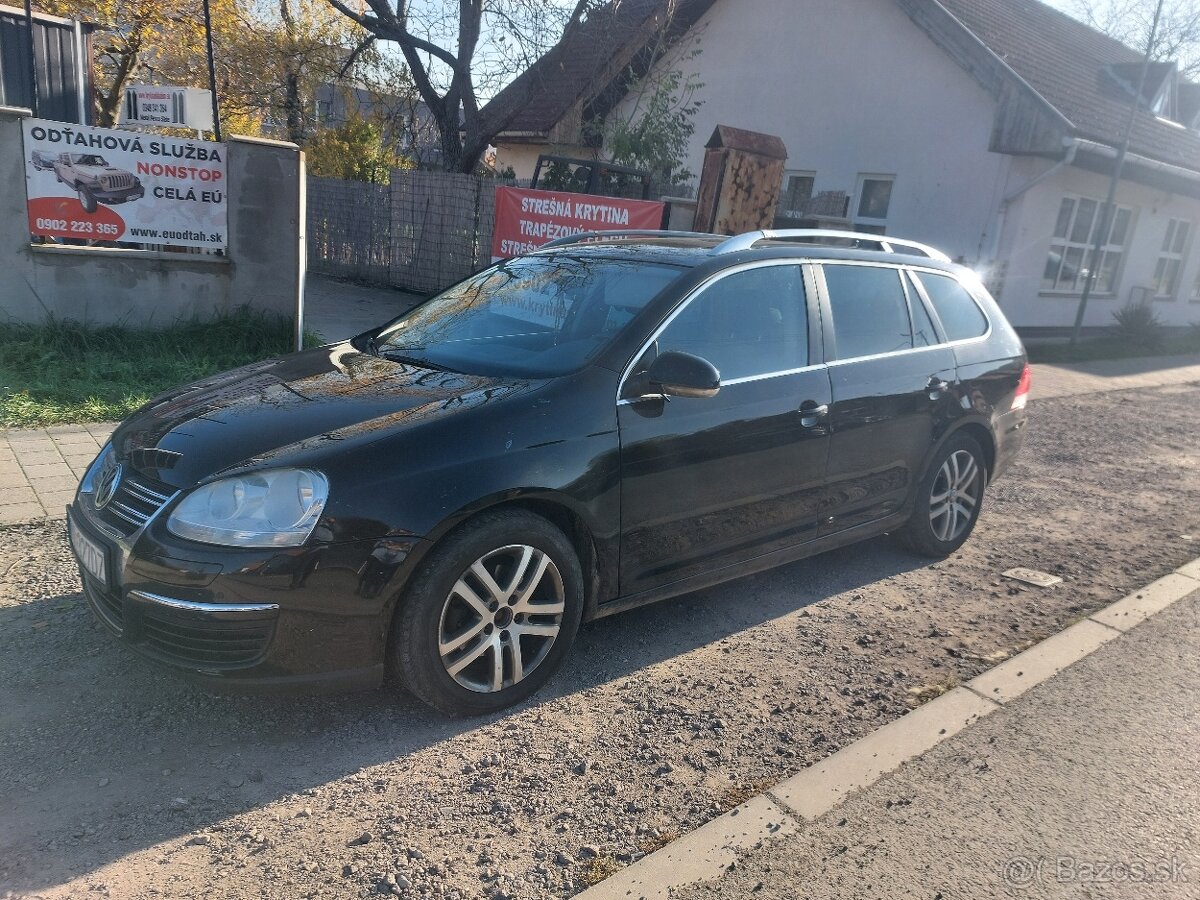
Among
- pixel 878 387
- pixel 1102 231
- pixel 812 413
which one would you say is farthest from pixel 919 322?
pixel 1102 231

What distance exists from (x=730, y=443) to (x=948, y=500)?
6.79ft

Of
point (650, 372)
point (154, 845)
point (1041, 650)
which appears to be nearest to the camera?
point (154, 845)

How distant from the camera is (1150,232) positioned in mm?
19031

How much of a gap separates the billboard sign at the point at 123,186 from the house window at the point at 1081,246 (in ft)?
46.1

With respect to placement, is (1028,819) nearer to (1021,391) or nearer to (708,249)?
(708,249)

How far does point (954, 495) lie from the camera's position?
5246mm

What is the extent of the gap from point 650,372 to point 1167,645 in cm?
302

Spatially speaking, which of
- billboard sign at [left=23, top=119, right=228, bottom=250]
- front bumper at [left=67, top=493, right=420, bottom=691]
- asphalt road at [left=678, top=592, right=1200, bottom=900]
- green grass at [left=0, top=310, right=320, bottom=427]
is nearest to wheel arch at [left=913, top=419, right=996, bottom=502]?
asphalt road at [left=678, top=592, right=1200, bottom=900]

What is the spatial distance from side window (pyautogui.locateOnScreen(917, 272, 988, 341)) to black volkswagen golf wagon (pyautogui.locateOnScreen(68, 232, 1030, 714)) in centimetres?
10

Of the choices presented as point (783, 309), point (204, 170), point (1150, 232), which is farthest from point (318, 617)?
point (1150, 232)

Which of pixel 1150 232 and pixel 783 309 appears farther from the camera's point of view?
pixel 1150 232

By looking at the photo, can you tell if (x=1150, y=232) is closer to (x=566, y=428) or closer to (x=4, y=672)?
(x=566, y=428)

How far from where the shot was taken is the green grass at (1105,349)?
49.9 feet

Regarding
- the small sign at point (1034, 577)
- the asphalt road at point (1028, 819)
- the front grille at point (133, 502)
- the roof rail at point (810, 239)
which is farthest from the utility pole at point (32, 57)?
the asphalt road at point (1028, 819)
